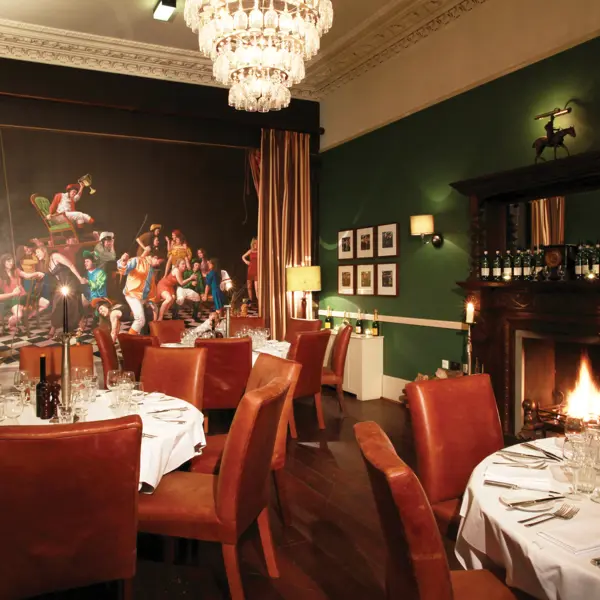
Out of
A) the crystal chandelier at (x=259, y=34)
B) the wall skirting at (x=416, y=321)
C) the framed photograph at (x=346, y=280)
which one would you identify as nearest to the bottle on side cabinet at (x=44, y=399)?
the crystal chandelier at (x=259, y=34)

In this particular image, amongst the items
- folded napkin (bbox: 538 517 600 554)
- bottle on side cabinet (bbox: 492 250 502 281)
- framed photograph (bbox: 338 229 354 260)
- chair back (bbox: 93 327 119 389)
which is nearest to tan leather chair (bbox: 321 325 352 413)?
bottle on side cabinet (bbox: 492 250 502 281)

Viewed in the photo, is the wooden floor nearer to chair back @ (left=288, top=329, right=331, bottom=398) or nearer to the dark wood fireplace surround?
chair back @ (left=288, top=329, right=331, bottom=398)

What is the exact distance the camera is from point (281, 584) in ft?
8.25

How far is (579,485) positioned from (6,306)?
233 inches

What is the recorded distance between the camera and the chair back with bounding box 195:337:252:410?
4.29 meters

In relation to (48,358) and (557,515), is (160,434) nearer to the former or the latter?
(557,515)

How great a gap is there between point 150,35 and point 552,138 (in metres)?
4.26

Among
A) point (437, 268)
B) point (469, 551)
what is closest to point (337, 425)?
point (437, 268)

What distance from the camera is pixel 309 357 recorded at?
4.84m

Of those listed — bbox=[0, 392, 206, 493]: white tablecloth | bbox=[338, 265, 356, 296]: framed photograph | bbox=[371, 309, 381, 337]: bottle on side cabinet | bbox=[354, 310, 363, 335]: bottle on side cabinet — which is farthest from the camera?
bbox=[338, 265, 356, 296]: framed photograph

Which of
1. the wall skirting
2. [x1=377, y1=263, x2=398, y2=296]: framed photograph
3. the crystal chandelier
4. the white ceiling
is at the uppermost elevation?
the white ceiling

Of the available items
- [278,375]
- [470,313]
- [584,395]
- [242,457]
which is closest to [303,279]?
[470,313]

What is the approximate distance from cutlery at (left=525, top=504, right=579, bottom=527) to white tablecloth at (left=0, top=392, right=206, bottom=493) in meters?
1.44

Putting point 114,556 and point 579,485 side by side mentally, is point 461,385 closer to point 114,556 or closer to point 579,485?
point 579,485
